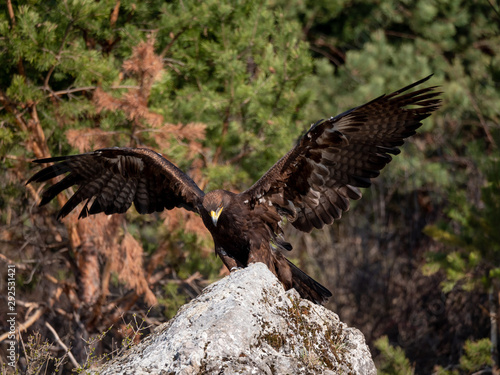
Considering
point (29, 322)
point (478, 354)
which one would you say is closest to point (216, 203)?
point (29, 322)

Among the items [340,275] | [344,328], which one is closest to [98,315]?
[344,328]

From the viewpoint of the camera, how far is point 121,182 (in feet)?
21.4

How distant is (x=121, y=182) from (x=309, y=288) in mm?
2326

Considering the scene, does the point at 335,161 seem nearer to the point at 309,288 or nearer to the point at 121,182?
the point at 309,288

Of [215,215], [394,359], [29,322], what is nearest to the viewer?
[215,215]

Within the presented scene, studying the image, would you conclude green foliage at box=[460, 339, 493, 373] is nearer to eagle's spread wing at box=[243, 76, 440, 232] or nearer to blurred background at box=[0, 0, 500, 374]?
blurred background at box=[0, 0, 500, 374]

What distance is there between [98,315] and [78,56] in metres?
3.11

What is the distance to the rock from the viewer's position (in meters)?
3.46

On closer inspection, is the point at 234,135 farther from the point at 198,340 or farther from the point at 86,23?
the point at 198,340

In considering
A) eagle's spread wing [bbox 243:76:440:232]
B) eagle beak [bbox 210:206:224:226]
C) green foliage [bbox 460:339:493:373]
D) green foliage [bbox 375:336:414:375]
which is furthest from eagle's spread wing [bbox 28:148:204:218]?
green foliage [bbox 460:339:493:373]

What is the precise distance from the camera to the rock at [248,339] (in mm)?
3457

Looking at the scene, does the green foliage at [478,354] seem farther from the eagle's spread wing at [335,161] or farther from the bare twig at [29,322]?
the bare twig at [29,322]

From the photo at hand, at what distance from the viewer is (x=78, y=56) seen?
21.8ft

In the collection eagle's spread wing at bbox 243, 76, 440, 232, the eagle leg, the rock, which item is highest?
eagle's spread wing at bbox 243, 76, 440, 232
